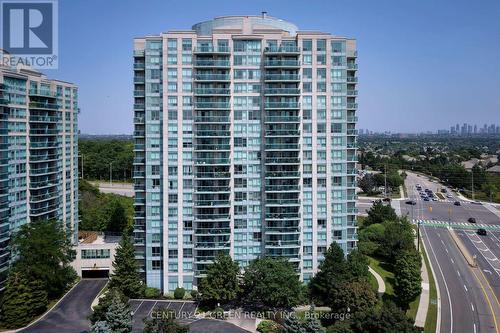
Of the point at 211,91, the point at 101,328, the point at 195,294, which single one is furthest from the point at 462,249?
the point at 101,328

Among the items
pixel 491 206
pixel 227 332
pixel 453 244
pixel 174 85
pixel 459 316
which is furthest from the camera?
pixel 491 206

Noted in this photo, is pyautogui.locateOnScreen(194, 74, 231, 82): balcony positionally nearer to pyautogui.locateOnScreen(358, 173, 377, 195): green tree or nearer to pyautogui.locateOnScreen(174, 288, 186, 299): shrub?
pyautogui.locateOnScreen(174, 288, 186, 299): shrub

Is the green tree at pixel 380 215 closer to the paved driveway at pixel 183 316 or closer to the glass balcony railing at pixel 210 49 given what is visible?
the paved driveway at pixel 183 316

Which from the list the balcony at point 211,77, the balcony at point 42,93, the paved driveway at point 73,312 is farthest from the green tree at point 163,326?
the balcony at point 42,93

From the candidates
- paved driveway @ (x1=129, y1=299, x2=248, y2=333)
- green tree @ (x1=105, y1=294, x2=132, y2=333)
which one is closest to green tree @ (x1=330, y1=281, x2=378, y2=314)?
paved driveway @ (x1=129, y1=299, x2=248, y2=333)

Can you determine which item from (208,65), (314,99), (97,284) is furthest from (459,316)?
(97,284)

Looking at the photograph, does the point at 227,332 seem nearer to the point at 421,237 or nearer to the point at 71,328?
the point at 71,328
